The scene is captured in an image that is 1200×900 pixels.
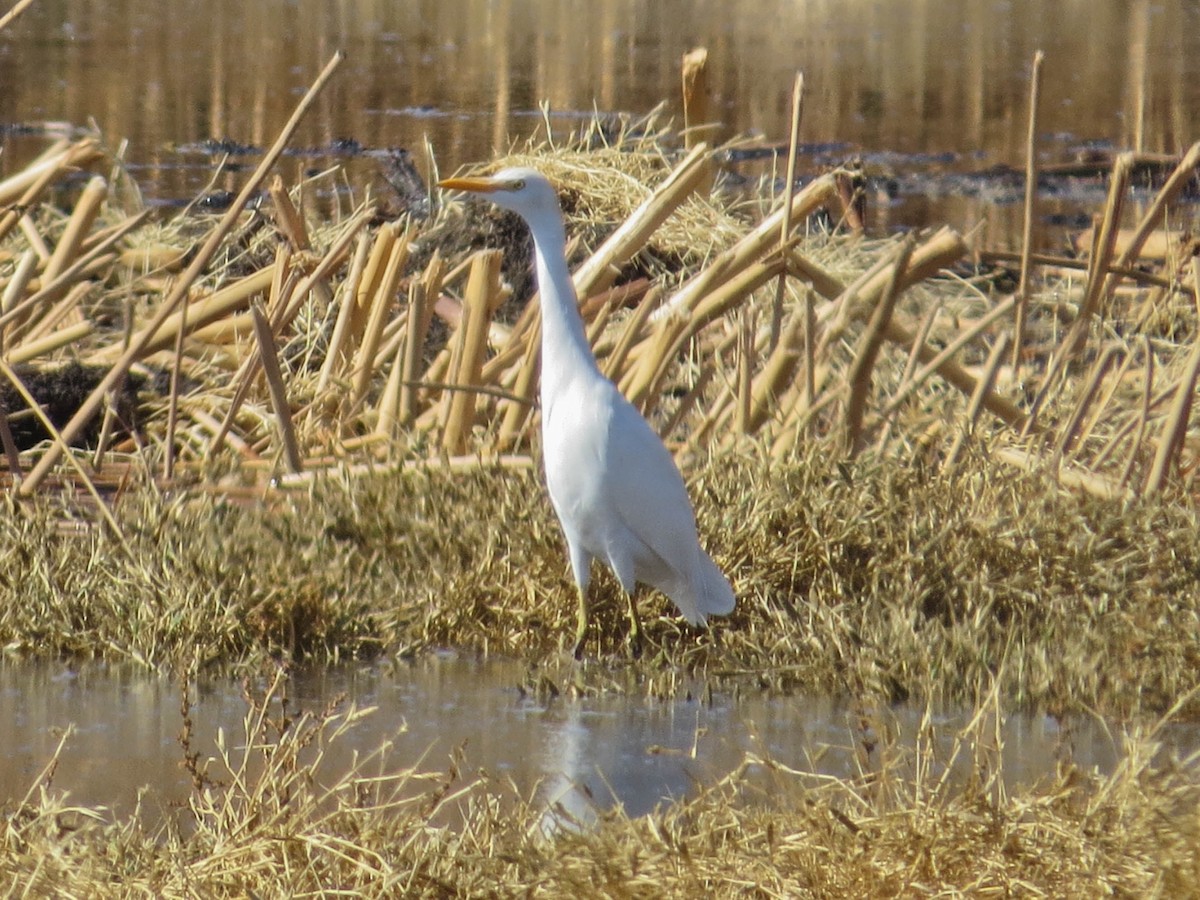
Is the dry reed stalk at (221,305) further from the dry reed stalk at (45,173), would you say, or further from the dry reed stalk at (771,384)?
the dry reed stalk at (771,384)

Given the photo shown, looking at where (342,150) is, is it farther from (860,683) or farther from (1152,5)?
(1152,5)

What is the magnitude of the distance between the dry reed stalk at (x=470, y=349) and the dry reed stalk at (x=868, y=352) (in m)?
1.18

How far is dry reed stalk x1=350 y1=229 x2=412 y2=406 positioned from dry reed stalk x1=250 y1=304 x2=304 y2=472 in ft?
1.52

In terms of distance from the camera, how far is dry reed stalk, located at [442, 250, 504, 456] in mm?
5547

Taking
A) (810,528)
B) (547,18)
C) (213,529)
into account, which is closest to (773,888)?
(810,528)

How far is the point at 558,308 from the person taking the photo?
467cm

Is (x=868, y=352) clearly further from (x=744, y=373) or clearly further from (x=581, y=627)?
(x=581, y=627)

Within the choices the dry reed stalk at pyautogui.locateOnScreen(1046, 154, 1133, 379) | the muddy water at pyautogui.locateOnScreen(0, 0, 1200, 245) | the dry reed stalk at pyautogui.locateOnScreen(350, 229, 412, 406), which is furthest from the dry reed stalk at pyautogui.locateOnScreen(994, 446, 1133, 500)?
the muddy water at pyautogui.locateOnScreen(0, 0, 1200, 245)

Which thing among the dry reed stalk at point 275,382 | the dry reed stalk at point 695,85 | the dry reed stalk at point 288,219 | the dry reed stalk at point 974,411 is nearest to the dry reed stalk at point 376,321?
the dry reed stalk at point 275,382

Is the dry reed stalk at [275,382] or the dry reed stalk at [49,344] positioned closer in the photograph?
the dry reed stalk at [275,382]

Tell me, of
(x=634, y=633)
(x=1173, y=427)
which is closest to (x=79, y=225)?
(x=634, y=633)

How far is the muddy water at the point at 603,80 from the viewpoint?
16.1 metres

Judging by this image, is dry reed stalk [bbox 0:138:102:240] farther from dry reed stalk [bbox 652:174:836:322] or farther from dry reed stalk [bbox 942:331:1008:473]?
dry reed stalk [bbox 942:331:1008:473]

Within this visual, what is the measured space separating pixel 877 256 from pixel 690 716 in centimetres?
494
